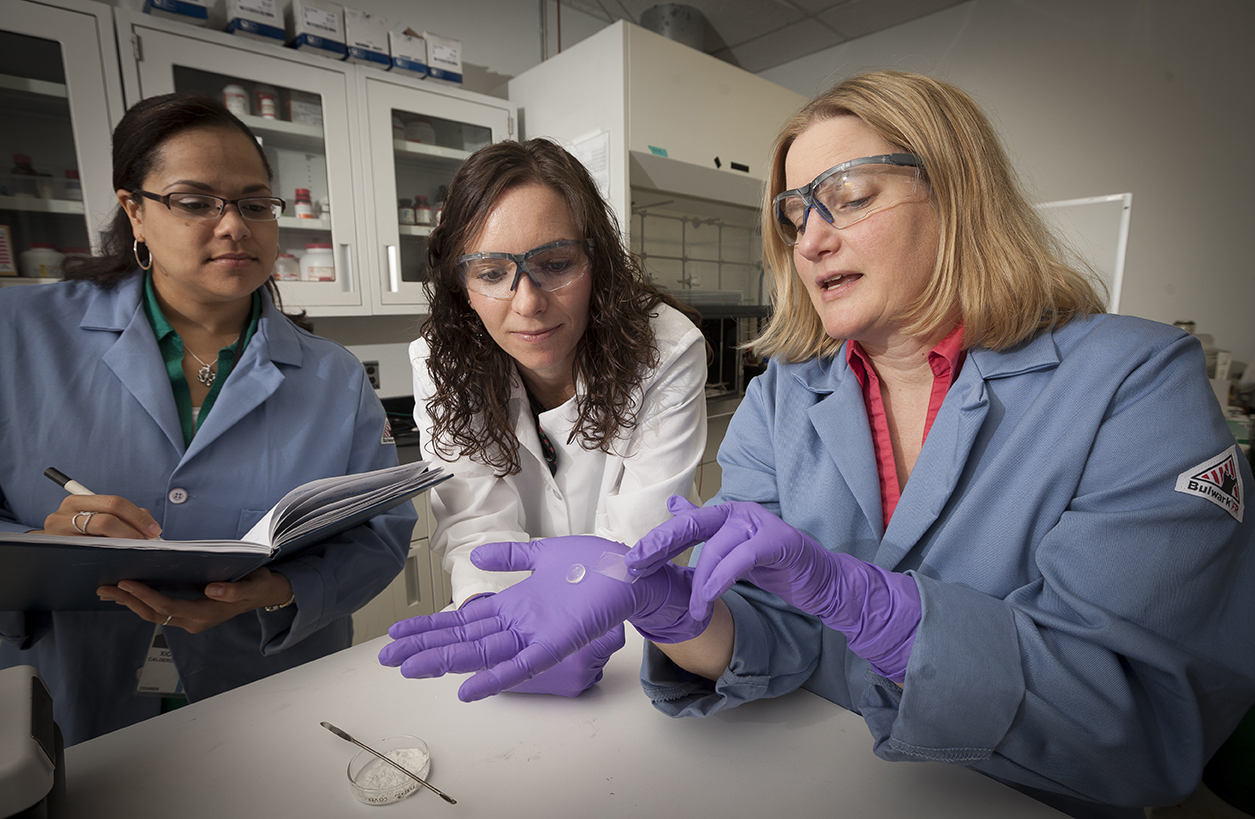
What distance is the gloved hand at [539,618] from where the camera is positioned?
71cm

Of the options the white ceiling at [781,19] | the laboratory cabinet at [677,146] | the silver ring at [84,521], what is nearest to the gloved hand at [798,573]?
the silver ring at [84,521]

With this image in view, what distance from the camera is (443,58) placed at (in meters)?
2.66

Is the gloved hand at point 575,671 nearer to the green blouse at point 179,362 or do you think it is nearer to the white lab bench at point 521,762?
the white lab bench at point 521,762

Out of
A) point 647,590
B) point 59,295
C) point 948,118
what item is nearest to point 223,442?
point 59,295

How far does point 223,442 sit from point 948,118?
1.44 metres

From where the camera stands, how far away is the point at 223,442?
122 cm

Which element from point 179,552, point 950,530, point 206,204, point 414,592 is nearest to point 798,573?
point 950,530

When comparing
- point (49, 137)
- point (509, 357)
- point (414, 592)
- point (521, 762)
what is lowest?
point (414, 592)

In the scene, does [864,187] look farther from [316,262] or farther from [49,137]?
[49,137]

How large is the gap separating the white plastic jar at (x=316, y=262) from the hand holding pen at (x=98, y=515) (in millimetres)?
1717

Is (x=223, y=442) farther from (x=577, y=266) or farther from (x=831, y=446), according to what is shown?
(x=831, y=446)

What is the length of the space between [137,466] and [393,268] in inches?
65.9

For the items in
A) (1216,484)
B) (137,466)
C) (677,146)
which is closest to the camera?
(1216,484)

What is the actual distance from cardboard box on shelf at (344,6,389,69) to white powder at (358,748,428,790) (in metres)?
2.61
